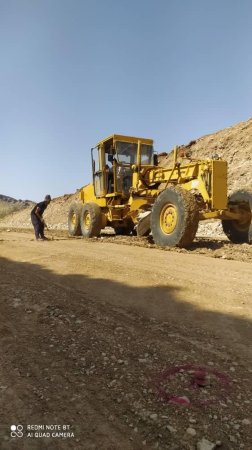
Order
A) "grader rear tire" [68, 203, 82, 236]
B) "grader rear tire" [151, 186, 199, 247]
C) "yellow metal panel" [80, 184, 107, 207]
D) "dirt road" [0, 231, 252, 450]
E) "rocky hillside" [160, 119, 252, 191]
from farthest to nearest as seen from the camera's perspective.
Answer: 1. "rocky hillside" [160, 119, 252, 191]
2. "grader rear tire" [68, 203, 82, 236]
3. "yellow metal panel" [80, 184, 107, 207]
4. "grader rear tire" [151, 186, 199, 247]
5. "dirt road" [0, 231, 252, 450]

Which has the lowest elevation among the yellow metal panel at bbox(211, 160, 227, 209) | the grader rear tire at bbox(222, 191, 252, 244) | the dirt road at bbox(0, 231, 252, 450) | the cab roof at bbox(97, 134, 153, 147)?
the dirt road at bbox(0, 231, 252, 450)

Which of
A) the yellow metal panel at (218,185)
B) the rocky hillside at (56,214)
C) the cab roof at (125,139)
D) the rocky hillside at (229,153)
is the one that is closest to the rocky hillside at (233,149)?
the rocky hillside at (229,153)

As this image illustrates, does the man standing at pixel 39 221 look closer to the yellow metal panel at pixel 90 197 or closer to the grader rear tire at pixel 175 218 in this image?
the yellow metal panel at pixel 90 197

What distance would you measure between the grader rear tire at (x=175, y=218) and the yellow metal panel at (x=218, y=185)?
Result: 1.77 ft

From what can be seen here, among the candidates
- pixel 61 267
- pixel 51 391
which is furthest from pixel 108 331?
pixel 61 267

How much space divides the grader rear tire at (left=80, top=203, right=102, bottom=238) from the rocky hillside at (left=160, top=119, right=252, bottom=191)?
768 cm

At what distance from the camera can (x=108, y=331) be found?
3.57 meters

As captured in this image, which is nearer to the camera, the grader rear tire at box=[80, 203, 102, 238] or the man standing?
the man standing

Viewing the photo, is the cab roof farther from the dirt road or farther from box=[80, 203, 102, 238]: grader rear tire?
the dirt road

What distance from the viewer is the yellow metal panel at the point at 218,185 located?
906 cm

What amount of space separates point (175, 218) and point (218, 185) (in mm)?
1260

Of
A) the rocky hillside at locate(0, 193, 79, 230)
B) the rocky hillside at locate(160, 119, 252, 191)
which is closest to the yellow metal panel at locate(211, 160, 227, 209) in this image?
the rocky hillside at locate(160, 119, 252, 191)

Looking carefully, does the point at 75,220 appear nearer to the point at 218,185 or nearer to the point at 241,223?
the point at 241,223

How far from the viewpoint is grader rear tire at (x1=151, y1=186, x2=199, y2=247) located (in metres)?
8.70
